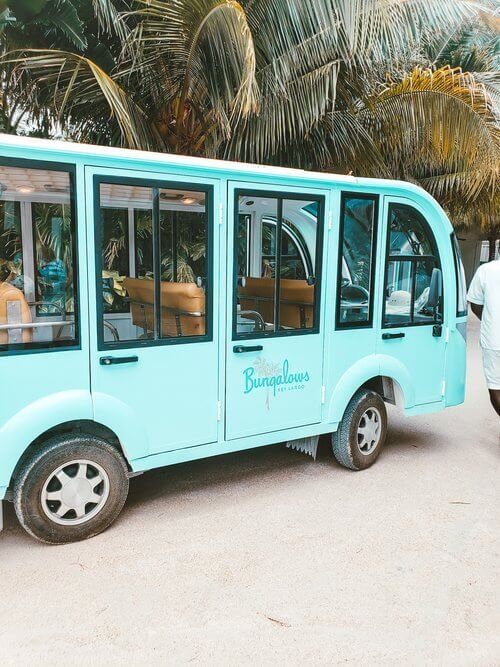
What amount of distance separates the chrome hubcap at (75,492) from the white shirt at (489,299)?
3848mm

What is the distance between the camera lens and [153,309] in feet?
12.6

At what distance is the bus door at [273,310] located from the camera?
409 cm

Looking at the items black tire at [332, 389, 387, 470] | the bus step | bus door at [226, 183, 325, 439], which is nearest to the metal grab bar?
bus door at [226, 183, 325, 439]

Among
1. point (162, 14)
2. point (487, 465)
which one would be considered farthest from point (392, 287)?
point (162, 14)

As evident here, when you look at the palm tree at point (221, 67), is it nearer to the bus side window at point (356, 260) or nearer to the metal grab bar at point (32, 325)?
the bus side window at point (356, 260)

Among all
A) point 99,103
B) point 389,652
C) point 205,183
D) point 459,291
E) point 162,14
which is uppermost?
point 162,14

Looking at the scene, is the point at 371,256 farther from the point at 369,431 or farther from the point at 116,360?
the point at 116,360

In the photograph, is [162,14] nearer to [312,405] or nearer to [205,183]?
[205,183]

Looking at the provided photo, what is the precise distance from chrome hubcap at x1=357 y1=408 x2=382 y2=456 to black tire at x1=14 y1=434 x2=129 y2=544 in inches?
85.2

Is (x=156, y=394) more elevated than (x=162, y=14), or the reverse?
(x=162, y=14)

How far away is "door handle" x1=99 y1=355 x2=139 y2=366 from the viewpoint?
3548mm

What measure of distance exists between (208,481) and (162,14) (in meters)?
4.75

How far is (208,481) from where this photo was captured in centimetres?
471

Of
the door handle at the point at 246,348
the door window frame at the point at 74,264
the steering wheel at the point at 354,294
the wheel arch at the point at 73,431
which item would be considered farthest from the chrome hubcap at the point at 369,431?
the door window frame at the point at 74,264
